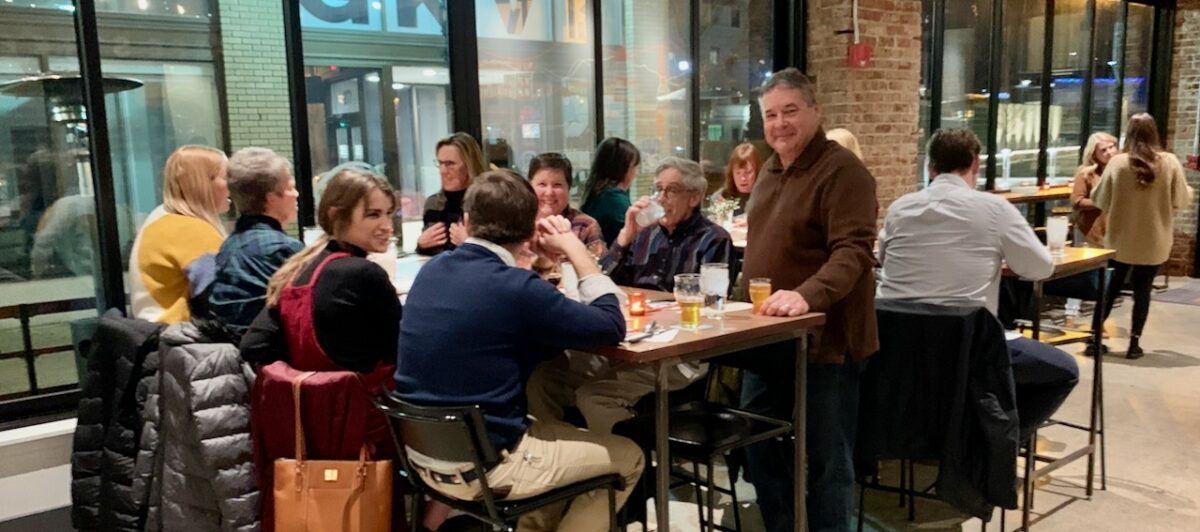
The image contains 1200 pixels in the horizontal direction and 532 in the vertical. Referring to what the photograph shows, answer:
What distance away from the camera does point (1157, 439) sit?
13.8 feet

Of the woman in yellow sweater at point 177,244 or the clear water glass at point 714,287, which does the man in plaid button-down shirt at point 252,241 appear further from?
the clear water glass at point 714,287

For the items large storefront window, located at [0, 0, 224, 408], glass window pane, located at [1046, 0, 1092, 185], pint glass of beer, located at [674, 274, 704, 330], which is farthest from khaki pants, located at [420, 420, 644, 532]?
glass window pane, located at [1046, 0, 1092, 185]

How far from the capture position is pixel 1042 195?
7.52 meters

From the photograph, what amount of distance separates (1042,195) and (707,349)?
21.0ft

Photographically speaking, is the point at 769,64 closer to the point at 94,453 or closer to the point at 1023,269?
the point at 1023,269

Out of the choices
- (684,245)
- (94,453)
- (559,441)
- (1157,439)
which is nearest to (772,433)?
(559,441)

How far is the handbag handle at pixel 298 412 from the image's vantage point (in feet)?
7.66

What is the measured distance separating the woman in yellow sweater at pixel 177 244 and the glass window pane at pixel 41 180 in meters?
0.79

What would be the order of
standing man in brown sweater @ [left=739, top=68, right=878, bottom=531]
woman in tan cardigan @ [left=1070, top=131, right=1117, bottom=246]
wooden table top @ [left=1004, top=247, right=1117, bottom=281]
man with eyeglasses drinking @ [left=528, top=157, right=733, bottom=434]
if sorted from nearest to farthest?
1. standing man in brown sweater @ [left=739, top=68, right=878, bottom=531]
2. man with eyeglasses drinking @ [left=528, top=157, right=733, bottom=434]
3. wooden table top @ [left=1004, top=247, right=1117, bottom=281]
4. woman in tan cardigan @ [left=1070, top=131, right=1117, bottom=246]

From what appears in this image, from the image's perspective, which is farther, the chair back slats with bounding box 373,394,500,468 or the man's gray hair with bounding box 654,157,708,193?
the man's gray hair with bounding box 654,157,708,193

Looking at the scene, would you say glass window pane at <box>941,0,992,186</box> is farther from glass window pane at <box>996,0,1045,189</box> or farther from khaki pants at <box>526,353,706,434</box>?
khaki pants at <box>526,353,706,434</box>

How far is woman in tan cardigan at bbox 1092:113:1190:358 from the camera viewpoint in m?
5.83

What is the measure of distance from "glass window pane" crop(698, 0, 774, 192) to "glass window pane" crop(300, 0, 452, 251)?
2.65 meters

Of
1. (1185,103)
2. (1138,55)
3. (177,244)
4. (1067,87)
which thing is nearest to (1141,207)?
(1067,87)
